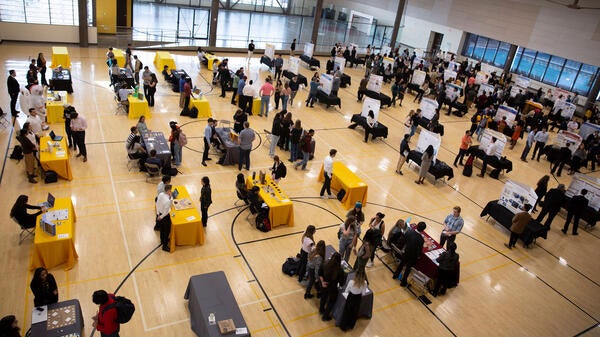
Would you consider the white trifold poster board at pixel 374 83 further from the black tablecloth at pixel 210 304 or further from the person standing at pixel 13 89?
the black tablecloth at pixel 210 304

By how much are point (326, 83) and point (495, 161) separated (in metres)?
9.07

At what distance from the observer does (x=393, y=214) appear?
43.3ft

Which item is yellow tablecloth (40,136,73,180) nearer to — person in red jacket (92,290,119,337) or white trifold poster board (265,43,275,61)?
person in red jacket (92,290,119,337)

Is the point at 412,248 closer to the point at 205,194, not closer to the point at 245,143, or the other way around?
the point at 205,194

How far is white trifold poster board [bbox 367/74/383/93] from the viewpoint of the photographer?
76.1 ft

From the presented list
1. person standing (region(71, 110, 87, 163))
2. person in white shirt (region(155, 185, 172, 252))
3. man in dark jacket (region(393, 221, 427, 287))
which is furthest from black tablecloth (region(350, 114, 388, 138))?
person standing (region(71, 110, 87, 163))

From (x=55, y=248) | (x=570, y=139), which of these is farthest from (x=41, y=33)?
(x=570, y=139)

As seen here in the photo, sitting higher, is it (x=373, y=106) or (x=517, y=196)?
(x=373, y=106)

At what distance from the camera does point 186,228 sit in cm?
996

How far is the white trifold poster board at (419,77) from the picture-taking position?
26.6 m

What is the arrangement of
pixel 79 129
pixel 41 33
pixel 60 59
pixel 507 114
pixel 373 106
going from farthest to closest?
pixel 41 33 → pixel 507 114 → pixel 60 59 → pixel 373 106 → pixel 79 129

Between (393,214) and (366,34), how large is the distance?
36513mm

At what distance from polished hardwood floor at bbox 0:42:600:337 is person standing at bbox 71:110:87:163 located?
398mm

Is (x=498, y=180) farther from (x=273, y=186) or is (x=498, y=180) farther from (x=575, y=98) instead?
(x=575, y=98)
